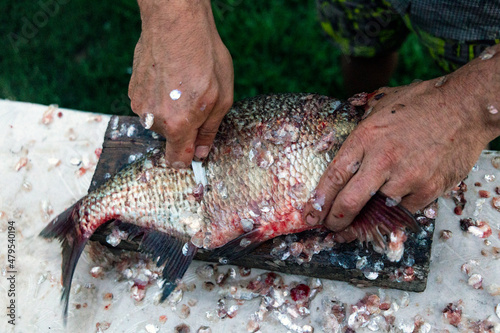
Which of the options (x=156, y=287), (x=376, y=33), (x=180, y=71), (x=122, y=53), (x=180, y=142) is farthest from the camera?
(x=122, y=53)

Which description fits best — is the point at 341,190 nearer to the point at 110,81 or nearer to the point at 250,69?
the point at 250,69

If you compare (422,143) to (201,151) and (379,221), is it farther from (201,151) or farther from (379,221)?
(201,151)

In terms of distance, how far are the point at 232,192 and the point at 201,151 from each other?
23 centimetres

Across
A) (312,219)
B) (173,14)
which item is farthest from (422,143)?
(173,14)

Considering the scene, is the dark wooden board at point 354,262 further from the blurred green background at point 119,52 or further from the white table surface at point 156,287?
the blurred green background at point 119,52

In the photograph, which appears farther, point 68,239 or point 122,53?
point 122,53

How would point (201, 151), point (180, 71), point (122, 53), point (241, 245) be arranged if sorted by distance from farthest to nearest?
point (122, 53)
point (241, 245)
point (201, 151)
point (180, 71)

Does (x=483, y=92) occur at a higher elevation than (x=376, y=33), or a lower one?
higher

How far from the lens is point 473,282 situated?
207cm

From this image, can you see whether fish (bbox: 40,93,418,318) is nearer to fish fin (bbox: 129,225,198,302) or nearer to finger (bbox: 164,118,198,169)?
fish fin (bbox: 129,225,198,302)

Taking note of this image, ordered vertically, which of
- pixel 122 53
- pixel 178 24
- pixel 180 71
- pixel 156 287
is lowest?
pixel 122 53

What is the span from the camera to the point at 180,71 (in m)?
1.65

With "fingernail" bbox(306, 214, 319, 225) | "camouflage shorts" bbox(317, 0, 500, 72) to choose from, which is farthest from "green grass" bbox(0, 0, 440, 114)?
"fingernail" bbox(306, 214, 319, 225)

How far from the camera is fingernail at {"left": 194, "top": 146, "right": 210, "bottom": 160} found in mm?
1911
